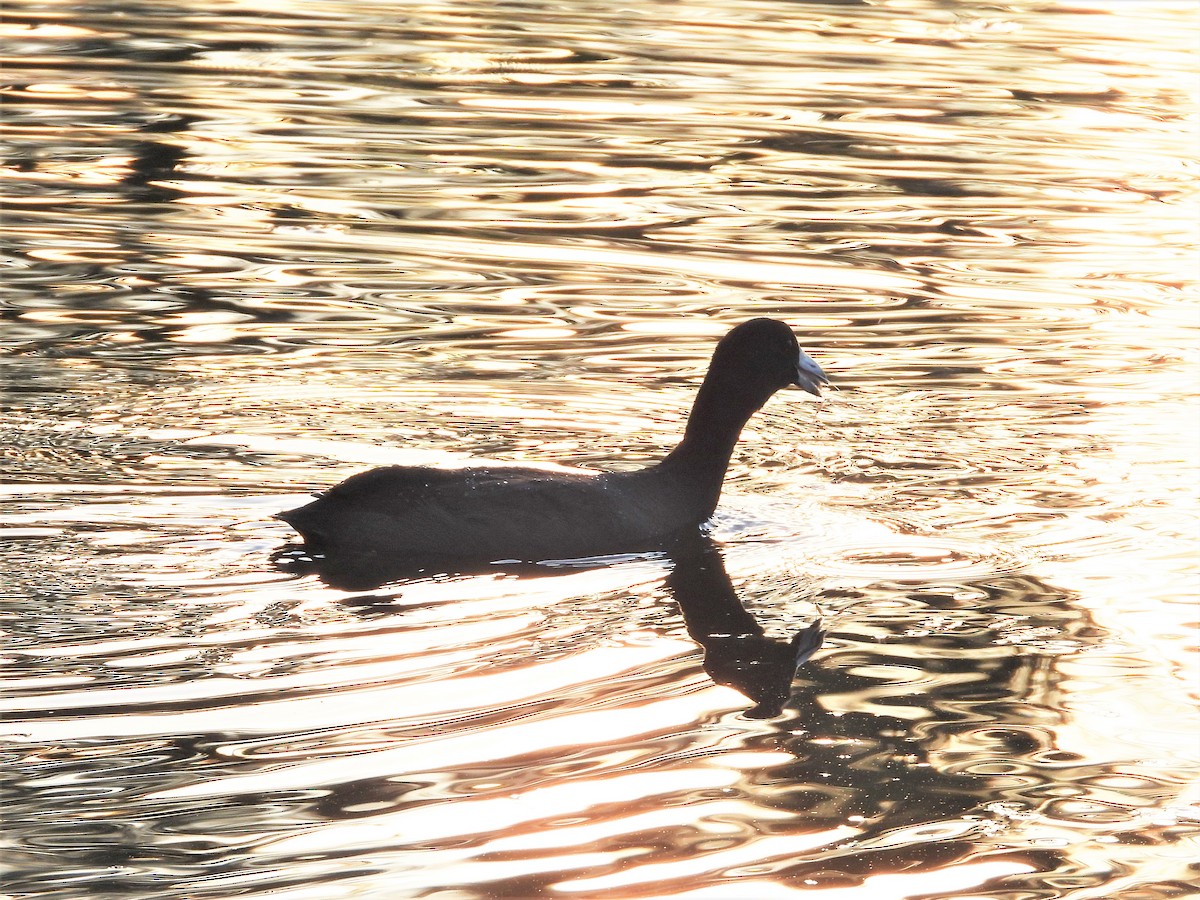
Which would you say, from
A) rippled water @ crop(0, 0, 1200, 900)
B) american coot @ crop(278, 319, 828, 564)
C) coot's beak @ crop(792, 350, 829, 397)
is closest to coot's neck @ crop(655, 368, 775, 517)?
american coot @ crop(278, 319, 828, 564)

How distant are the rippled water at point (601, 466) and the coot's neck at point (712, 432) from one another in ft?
0.93

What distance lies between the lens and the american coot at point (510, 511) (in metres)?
7.53

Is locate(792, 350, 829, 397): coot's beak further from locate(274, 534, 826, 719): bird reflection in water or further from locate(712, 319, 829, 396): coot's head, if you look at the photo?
locate(274, 534, 826, 719): bird reflection in water

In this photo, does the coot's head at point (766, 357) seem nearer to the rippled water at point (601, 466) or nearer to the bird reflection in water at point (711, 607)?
the rippled water at point (601, 466)

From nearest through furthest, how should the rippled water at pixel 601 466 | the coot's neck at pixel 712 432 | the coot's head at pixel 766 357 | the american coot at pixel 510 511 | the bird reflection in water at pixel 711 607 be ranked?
the rippled water at pixel 601 466
the bird reflection in water at pixel 711 607
the american coot at pixel 510 511
the coot's neck at pixel 712 432
the coot's head at pixel 766 357

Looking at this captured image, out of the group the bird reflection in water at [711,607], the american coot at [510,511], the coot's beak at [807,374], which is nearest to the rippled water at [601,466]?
the bird reflection in water at [711,607]

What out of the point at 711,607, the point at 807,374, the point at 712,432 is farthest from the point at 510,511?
the point at 807,374

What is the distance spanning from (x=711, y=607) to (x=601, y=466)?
5.56 feet

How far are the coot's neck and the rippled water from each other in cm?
28

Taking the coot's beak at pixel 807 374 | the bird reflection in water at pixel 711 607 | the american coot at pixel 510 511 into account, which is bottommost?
the bird reflection in water at pixel 711 607

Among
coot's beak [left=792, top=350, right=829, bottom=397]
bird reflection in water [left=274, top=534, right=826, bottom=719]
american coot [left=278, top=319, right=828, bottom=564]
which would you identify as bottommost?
bird reflection in water [left=274, top=534, right=826, bottom=719]

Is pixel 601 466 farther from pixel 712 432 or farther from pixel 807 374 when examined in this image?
pixel 807 374

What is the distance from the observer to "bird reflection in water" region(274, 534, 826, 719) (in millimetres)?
6602

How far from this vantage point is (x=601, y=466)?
8906mm
